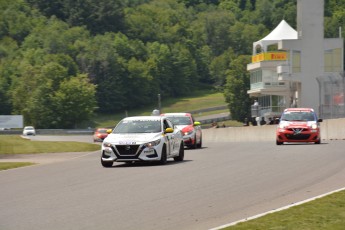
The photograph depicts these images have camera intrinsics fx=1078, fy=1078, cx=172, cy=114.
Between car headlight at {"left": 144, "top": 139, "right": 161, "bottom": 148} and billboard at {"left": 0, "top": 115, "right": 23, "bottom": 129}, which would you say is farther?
billboard at {"left": 0, "top": 115, "right": 23, "bottom": 129}

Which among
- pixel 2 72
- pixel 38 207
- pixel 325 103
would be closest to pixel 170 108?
pixel 2 72

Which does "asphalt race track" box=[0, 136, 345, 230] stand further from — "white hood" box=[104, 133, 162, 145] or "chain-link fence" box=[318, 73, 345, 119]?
"chain-link fence" box=[318, 73, 345, 119]

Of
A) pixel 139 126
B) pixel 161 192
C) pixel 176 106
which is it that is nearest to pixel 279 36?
pixel 176 106

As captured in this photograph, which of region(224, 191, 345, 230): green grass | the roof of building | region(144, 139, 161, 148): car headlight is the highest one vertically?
the roof of building

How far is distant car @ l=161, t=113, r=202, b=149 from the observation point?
4078 cm

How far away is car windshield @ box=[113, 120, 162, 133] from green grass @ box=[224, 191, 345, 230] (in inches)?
523

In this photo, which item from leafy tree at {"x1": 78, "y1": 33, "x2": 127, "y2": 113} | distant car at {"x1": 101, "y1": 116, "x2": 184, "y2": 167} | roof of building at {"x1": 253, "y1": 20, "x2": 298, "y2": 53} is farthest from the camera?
leafy tree at {"x1": 78, "y1": 33, "x2": 127, "y2": 113}

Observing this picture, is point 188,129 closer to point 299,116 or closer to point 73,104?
point 299,116

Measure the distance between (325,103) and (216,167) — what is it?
36.9m

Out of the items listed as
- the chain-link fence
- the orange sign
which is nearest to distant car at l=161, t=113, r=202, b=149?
the chain-link fence

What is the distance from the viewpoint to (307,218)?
13680mm

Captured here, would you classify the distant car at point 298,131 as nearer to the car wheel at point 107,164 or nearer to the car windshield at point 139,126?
the car windshield at point 139,126

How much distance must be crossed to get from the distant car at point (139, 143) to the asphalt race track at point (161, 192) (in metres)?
0.31

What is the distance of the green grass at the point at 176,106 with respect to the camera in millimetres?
177875
